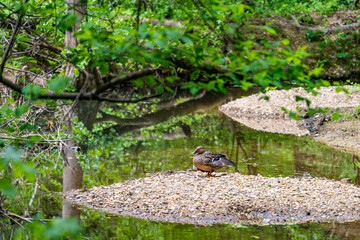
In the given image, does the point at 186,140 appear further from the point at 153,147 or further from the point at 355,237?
the point at 355,237

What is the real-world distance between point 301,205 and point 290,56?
3.83 m

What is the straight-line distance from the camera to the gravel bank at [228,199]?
607cm

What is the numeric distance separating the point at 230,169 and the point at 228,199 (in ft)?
7.83

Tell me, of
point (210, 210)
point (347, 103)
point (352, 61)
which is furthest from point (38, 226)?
point (352, 61)

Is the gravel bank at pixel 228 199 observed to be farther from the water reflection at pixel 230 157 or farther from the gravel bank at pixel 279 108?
the gravel bank at pixel 279 108

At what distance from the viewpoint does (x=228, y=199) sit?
6340mm

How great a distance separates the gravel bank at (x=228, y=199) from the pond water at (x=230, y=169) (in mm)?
246

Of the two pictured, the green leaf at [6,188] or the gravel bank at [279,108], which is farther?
the gravel bank at [279,108]

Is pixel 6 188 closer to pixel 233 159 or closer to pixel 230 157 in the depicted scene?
pixel 233 159

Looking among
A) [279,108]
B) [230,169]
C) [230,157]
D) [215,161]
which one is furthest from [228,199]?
[279,108]

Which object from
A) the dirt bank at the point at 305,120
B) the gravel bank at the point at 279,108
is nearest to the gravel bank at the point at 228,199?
the dirt bank at the point at 305,120

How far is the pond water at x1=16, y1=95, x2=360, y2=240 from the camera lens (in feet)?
18.2

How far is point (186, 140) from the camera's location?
38.9 ft

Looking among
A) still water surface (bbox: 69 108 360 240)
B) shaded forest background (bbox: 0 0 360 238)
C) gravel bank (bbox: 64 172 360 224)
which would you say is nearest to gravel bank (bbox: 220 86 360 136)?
still water surface (bbox: 69 108 360 240)
